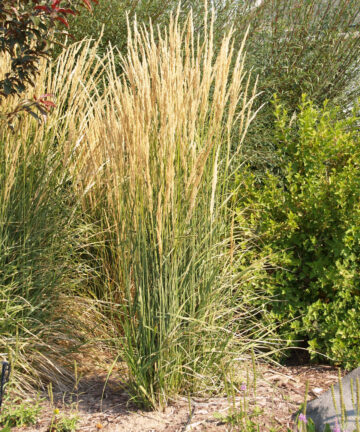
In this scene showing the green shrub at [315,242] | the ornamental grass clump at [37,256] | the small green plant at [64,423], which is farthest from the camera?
the green shrub at [315,242]

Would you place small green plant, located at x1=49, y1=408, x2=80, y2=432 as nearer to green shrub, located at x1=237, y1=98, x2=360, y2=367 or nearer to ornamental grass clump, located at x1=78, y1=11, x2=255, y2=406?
ornamental grass clump, located at x1=78, y1=11, x2=255, y2=406

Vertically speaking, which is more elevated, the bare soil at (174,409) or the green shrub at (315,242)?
the green shrub at (315,242)

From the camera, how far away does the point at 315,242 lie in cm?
342

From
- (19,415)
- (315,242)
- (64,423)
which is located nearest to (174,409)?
(64,423)

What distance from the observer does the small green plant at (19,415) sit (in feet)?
8.27

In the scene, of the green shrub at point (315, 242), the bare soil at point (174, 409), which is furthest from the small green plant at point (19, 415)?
the green shrub at point (315, 242)

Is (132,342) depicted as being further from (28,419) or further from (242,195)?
(242,195)

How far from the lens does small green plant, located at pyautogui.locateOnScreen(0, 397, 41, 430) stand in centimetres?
252

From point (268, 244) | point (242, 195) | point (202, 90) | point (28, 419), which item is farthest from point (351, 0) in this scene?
point (28, 419)

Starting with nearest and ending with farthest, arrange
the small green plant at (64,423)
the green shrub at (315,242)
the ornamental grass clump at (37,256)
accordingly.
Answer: the small green plant at (64,423), the ornamental grass clump at (37,256), the green shrub at (315,242)

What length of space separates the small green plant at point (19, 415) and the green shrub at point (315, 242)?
61.1 inches

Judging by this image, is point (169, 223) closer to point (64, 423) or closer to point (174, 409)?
point (174, 409)

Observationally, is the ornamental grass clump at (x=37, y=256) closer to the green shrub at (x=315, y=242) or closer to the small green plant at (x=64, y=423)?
the small green plant at (x=64, y=423)

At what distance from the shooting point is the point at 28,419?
2.56 meters
